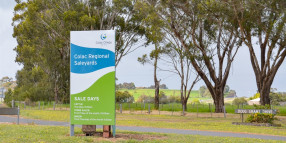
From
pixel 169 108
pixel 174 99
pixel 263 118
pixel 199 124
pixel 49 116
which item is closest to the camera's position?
pixel 263 118

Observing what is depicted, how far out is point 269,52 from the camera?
3422 cm

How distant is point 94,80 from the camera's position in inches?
555

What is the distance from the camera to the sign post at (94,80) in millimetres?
14055

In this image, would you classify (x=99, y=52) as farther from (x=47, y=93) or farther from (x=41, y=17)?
(x=47, y=93)

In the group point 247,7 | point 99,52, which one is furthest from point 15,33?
point 99,52

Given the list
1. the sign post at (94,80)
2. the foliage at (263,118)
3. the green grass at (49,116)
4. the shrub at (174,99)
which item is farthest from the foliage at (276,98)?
the sign post at (94,80)

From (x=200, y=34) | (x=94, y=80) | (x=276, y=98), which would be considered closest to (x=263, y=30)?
(x=200, y=34)

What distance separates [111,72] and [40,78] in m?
54.0

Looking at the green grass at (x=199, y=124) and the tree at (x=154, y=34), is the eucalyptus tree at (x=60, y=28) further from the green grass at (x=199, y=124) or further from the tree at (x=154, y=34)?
the green grass at (x=199, y=124)

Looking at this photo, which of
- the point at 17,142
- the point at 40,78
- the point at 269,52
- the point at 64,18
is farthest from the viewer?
the point at 40,78

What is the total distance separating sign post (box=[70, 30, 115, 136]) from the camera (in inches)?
553

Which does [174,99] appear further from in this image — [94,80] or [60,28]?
[94,80]

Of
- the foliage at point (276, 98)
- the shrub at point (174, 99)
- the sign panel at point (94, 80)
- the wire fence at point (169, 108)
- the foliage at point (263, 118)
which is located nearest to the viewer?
the sign panel at point (94, 80)

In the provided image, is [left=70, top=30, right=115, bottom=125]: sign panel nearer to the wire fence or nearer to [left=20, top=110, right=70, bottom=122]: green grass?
[left=20, top=110, right=70, bottom=122]: green grass
